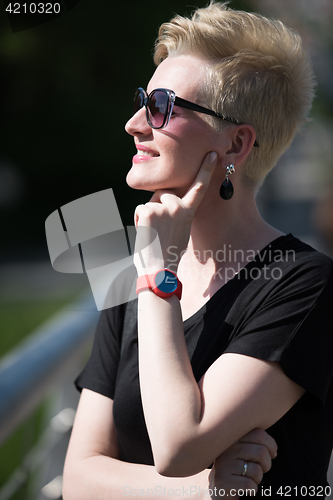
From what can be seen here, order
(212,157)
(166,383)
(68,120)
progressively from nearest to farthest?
(166,383) < (212,157) < (68,120)

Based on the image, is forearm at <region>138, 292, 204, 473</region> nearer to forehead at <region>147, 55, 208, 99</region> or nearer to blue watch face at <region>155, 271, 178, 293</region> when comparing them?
blue watch face at <region>155, 271, 178, 293</region>

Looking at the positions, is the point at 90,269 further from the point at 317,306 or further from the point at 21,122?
the point at 21,122

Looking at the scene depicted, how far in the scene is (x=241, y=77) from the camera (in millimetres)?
1861

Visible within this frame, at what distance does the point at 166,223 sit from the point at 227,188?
33 cm

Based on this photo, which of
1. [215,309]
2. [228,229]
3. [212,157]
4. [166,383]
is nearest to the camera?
[166,383]

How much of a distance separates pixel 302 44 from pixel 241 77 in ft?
1.29

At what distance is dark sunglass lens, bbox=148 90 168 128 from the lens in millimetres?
1807

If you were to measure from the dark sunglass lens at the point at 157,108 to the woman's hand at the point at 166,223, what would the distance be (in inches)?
9.4

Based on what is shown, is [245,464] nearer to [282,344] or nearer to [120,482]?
[282,344]

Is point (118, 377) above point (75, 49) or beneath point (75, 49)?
beneath

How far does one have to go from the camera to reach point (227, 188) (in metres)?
1.91

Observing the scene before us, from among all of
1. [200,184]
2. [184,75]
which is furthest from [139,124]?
[200,184]

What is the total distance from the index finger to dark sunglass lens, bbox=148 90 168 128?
0.23 m

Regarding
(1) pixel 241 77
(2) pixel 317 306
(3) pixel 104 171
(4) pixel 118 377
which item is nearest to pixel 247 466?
(2) pixel 317 306
